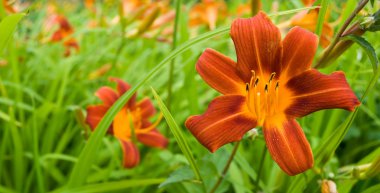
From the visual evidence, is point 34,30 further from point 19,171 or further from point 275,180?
point 275,180

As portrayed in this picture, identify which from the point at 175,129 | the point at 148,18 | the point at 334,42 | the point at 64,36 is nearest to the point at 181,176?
the point at 175,129

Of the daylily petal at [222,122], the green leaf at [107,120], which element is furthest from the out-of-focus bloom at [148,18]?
the daylily petal at [222,122]

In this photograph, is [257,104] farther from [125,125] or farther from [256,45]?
[125,125]

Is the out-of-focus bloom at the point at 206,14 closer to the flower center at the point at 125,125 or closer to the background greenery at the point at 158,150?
the background greenery at the point at 158,150

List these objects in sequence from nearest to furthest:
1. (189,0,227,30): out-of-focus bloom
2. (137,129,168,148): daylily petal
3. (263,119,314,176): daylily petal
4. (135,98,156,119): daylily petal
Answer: (263,119,314,176): daylily petal < (137,129,168,148): daylily petal < (135,98,156,119): daylily petal < (189,0,227,30): out-of-focus bloom

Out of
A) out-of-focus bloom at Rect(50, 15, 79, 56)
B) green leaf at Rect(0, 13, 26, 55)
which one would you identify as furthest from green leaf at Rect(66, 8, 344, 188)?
out-of-focus bloom at Rect(50, 15, 79, 56)

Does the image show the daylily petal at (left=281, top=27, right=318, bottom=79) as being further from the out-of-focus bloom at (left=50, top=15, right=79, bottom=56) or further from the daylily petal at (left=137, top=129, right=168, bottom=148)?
the out-of-focus bloom at (left=50, top=15, right=79, bottom=56)
